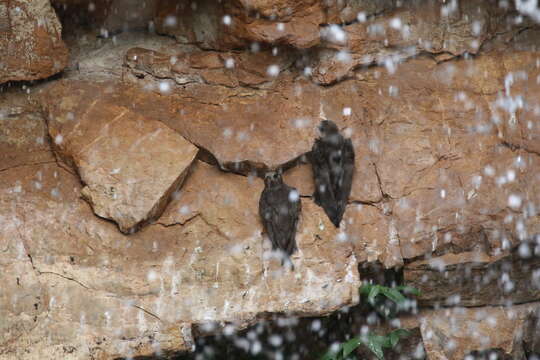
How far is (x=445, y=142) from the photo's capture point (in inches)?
236

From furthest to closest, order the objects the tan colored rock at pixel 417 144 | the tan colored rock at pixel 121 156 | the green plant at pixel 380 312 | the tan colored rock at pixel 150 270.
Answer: the tan colored rock at pixel 417 144
the green plant at pixel 380 312
the tan colored rock at pixel 121 156
the tan colored rock at pixel 150 270

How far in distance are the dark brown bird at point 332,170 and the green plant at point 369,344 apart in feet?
2.89

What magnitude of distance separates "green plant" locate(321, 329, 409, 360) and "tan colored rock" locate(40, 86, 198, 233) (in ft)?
5.51

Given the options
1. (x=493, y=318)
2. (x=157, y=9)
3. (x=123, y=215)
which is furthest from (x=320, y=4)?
(x=493, y=318)

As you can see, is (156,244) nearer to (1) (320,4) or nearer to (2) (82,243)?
(2) (82,243)

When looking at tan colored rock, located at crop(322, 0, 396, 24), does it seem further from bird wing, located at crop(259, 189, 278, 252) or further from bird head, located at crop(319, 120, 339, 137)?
bird wing, located at crop(259, 189, 278, 252)

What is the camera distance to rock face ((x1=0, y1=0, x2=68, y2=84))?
213 inches

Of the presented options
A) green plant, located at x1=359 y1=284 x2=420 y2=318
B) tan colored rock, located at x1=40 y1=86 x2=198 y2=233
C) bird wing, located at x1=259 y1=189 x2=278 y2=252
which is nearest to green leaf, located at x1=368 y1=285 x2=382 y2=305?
green plant, located at x1=359 y1=284 x2=420 y2=318

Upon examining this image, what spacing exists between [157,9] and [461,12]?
102 inches

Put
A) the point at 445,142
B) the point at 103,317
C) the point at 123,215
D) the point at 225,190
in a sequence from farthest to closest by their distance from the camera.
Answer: the point at 445,142 → the point at 225,190 → the point at 123,215 → the point at 103,317

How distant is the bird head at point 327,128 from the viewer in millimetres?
5754

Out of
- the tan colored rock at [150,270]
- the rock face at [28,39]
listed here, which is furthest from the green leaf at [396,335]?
the rock face at [28,39]

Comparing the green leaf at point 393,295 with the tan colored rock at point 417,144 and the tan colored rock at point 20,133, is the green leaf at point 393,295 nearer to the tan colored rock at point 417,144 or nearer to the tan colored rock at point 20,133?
the tan colored rock at point 417,144

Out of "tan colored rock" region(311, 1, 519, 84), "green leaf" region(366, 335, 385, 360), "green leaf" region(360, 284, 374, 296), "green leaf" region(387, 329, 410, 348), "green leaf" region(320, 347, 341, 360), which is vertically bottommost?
"green leaf" region(320, 347, 341, 360)
